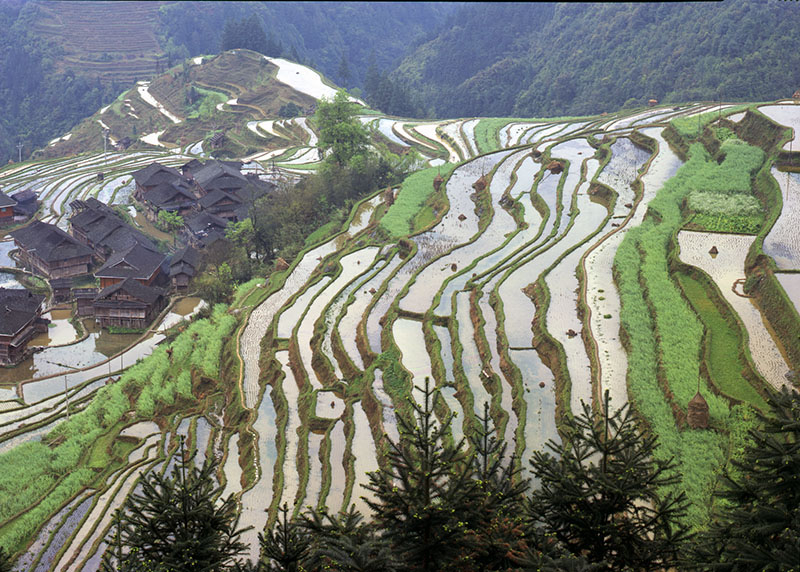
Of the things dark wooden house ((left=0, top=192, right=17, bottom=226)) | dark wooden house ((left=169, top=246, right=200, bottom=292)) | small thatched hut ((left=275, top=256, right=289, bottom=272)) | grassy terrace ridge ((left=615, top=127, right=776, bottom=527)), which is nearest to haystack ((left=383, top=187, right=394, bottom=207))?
small thatched hut ((left=275, top=256, right=289, bottom=272))

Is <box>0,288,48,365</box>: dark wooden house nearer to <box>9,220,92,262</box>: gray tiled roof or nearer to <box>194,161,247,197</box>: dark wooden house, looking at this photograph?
<box>9,220,92,262</box>: gray tiled roof

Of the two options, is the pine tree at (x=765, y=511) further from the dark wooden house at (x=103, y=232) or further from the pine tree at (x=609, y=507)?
the dark wooden house at (x=103, y=232)

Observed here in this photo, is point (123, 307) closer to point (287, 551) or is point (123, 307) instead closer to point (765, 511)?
point (287, 551)

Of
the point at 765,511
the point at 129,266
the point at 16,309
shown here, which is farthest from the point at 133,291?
the point at 765,511

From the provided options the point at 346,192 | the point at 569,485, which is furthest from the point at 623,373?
the point at 346,192

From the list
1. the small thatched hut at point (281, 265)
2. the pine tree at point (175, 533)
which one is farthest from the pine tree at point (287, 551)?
the small thatched hut at point (281, 265)

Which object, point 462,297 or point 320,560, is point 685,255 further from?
point 320,560
